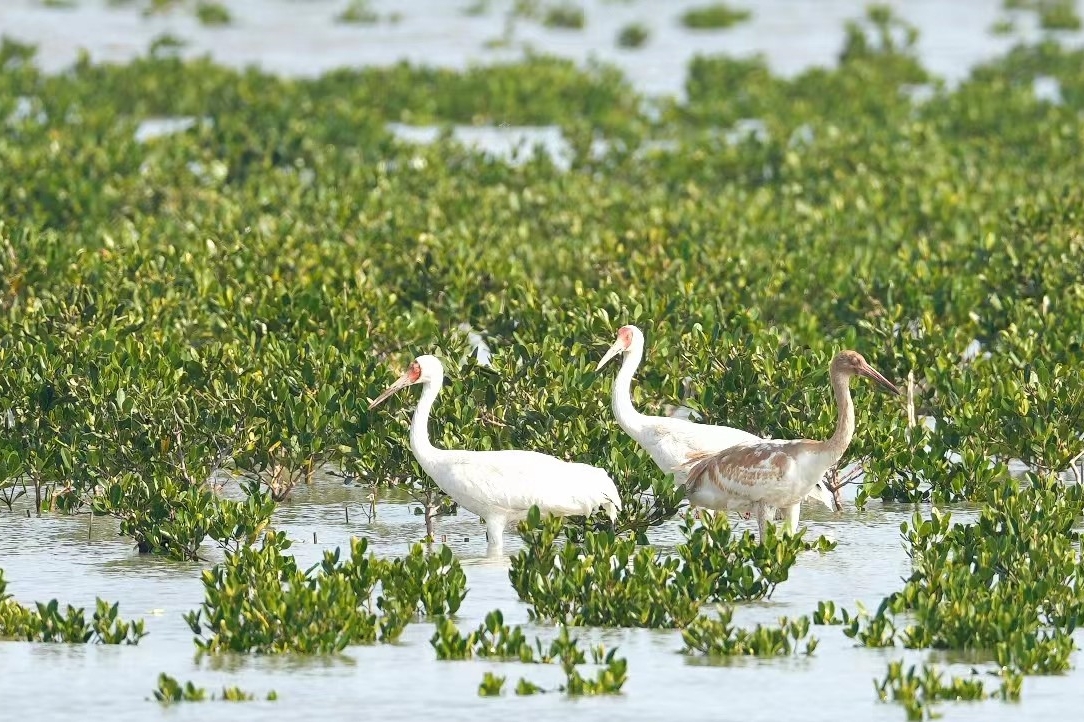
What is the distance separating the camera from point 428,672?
1084 cm

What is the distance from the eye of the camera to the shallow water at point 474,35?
4478 cm

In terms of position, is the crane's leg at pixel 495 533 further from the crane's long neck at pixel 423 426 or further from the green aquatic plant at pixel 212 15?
the green aquatic plant at pixel 212 15

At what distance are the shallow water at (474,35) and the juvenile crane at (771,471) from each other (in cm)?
2760

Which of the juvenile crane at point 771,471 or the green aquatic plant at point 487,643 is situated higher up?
the juvenile crane at point 771,471

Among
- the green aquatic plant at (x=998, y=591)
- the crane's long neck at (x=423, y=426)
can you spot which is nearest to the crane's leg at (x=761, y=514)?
the green aquatic plant at (x=998, y=591)

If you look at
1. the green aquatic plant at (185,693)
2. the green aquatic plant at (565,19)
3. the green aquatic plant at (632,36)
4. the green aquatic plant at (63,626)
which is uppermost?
the green aquatic plant at (565,19)

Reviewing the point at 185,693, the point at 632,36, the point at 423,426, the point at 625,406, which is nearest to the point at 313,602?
the point at 185,693

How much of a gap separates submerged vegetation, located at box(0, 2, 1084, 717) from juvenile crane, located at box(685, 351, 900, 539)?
1.13 feet

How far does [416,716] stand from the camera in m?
10.1

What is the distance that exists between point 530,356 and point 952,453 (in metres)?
3.23

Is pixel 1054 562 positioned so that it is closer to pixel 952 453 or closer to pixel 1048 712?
pixel 1048 712

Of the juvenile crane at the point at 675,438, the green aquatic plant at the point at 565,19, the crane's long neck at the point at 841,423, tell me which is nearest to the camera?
the crane's long neck at the point at 841,423

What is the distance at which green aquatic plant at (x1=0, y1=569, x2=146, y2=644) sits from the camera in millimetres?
11328

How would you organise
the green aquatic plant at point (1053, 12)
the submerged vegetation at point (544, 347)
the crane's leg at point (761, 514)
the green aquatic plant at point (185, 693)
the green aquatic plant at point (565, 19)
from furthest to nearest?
the green aquatic plant at point (565, 19)
the green aquatic plant at point (1053, 12)
the crane's leg at point (761, 514)
the submerged vegetation at point (544, 347)
the green aquatic plant at point (185, 693)
